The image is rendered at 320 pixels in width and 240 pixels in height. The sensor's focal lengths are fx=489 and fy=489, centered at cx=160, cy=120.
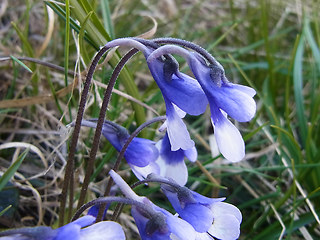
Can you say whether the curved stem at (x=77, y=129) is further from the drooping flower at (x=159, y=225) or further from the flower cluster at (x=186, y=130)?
the drooping flower at (x=159, y=225)

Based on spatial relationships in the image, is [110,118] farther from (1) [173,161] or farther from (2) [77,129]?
(2) [77,129]

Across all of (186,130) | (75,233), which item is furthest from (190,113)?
(75,233)

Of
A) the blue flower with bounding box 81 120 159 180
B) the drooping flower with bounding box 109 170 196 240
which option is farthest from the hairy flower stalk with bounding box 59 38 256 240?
the blue flower with bounding box 81 120 159 180

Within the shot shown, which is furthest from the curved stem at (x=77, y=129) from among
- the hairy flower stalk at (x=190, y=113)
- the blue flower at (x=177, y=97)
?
the blue flower at (x=177, y=97)

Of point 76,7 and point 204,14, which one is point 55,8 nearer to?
point 76,7

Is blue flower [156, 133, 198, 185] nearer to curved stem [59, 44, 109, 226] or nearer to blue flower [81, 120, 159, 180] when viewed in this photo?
blue flower [81, 120, 159, 180]

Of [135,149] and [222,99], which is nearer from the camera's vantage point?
[222,99]

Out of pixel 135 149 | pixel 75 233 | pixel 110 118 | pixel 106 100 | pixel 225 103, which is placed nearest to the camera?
pixel 75 233
